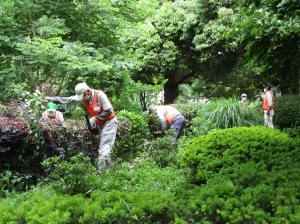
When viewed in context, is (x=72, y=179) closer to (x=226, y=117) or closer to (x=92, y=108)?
(x=92, y=108)

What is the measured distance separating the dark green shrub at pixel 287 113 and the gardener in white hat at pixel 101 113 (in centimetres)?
788

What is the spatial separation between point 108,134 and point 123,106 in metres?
4.85

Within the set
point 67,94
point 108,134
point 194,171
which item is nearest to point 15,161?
point 108,134

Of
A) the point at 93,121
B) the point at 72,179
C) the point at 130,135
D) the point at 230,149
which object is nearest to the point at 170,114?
the point at 130,135

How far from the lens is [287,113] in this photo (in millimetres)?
13312

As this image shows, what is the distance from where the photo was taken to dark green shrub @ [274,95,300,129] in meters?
12.8

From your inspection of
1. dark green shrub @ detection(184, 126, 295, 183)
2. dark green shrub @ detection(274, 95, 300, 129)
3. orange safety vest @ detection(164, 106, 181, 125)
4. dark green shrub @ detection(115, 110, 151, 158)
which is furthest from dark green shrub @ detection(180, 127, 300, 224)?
dark green shrub @ detection(274, 95, 300, 129)

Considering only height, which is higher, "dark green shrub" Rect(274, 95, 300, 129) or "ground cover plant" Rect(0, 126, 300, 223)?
Answer: "ground cover plant" Rect(0, 126, 300, 223)

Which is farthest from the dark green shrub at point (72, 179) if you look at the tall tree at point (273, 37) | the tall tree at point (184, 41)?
the tall tree at point (184, 41)

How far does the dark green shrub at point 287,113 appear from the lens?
42.0 feet

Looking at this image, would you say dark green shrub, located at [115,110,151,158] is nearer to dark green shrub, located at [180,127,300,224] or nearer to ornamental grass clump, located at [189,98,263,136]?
ornamental grass clump, located at [189,98,263,136]

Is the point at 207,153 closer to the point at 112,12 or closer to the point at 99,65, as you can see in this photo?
the point at 99,65

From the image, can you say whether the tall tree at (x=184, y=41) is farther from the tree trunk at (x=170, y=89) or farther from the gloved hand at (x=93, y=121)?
the gloved hand at (x=93, y=121)

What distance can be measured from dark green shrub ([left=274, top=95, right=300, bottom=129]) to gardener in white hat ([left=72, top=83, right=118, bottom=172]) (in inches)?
310
